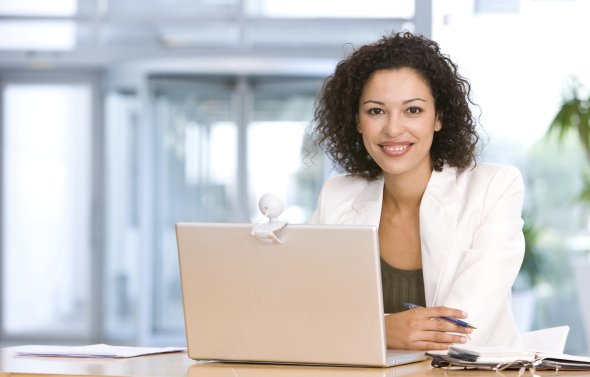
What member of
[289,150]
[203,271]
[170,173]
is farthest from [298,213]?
[203,271]

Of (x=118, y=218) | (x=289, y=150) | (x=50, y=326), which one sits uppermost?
(x=289, y=150)

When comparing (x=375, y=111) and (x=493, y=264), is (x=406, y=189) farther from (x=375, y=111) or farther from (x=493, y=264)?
(x=493, y=264)

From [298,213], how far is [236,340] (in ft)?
21.0

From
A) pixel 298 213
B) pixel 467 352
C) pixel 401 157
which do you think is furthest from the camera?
pixel 298 213

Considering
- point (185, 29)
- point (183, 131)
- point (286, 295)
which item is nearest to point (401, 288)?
point (286, 295)

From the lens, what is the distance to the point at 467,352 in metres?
2.06

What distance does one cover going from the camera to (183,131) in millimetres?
8625

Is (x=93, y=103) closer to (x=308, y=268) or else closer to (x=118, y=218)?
(x=118, y=218)

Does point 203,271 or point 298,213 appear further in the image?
point 298,213

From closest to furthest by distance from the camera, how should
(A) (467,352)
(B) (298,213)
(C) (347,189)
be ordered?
(A) (467,352) < (C) (347,189) < (B) (298,213)

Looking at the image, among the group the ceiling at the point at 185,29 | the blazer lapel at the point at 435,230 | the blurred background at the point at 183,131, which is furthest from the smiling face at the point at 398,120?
the ceiling at the point at 185,29

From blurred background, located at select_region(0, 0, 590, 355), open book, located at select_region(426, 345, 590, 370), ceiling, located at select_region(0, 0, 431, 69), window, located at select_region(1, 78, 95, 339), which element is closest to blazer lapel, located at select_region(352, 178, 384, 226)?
open book, located at select_region(426, 345, 590, 370)

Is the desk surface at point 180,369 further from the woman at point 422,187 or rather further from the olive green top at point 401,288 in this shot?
the olive green top at point 401,288

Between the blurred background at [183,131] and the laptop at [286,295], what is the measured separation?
5.83 m
